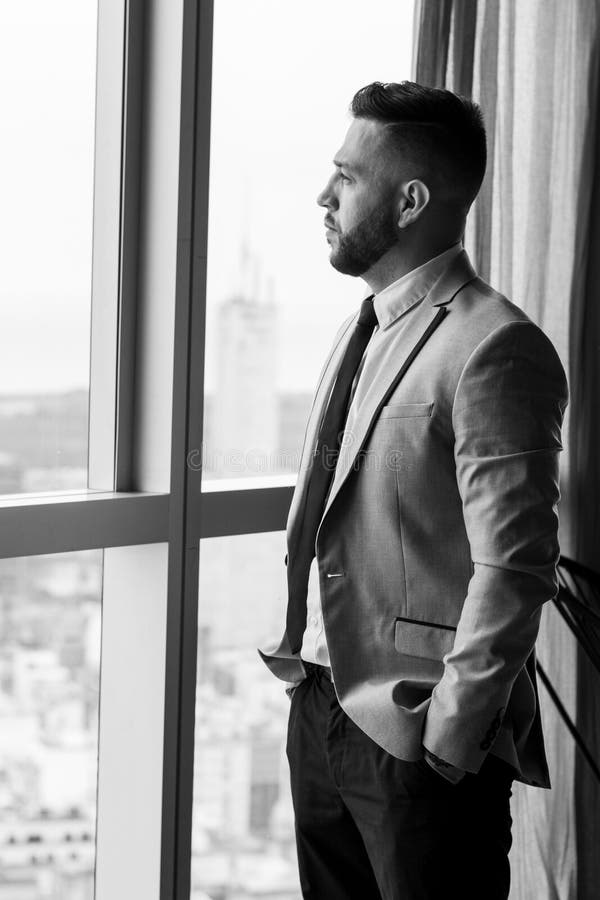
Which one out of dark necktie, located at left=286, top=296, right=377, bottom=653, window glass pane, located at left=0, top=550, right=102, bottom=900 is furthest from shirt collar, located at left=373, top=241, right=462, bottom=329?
window glass pane, located at left=0, top=550, right=102, bottom=900

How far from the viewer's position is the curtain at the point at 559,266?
7.16ft

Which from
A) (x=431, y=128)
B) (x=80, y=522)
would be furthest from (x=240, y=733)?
(x=431, y=128)

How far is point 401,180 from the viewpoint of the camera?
4.58 ft

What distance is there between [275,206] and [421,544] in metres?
0.98

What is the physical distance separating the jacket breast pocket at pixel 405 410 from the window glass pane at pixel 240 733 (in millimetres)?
722

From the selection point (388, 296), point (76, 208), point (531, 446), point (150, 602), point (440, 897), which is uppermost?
point (76, 208)

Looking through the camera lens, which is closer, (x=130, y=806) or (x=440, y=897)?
(x=440, y=897)

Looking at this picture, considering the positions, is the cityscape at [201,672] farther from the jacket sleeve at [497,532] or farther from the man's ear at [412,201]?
the jacket sleeve at [497,532]

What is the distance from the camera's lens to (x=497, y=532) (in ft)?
4.00

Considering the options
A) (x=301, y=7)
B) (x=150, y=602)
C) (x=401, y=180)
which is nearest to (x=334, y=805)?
(x=150, y=602)

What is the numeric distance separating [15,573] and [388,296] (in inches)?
32.4

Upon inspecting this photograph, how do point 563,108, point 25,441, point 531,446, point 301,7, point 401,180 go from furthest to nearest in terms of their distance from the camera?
1. point 563,108
2. point 301,7
3. point 25,441
4. point 401,180
5. point 531,446

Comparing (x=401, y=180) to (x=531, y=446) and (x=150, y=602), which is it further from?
(x=150, y=602)

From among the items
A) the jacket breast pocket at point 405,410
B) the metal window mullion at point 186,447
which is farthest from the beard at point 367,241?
the metal window mullion at point 186,447
